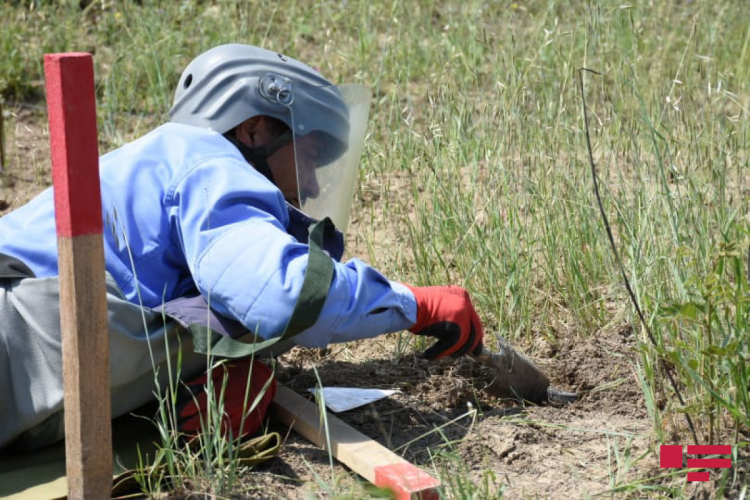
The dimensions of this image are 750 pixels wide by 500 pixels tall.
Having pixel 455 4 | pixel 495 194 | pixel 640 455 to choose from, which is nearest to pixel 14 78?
pixel 455 4

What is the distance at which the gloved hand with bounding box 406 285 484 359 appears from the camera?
2531 mm

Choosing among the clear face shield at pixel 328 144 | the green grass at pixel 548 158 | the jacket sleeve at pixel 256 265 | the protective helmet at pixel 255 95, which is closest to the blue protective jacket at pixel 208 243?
the jacket sleeve at pixel 256 265

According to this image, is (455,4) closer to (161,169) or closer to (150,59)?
(150,59)

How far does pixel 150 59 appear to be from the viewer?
518cm

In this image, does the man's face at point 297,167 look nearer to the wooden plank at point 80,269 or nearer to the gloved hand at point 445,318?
the gloved hand at point 445,318

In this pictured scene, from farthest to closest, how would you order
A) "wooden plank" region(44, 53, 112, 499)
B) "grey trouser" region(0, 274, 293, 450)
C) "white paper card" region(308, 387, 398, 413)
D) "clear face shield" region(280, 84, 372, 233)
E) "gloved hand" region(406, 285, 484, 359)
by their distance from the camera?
"white paper card" region(308, 387, 398, 413)
"clear face shield" region(280, 84, 372, 233)
"gloved hand" region(406, 285, 484, 359)
"grey trouser" region(0, 274, 293, 450)
"wooden plank" region(44, 53, 112, 499)

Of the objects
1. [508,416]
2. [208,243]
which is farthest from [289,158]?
[508,416]

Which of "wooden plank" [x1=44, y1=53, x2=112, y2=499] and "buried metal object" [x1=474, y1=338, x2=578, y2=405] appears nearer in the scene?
"wooden plank" [x1=44, y1=53, x2=112, y2=499]

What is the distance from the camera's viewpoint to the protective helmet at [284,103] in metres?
2.61

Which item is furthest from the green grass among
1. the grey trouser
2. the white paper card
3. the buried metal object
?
the grey trouser

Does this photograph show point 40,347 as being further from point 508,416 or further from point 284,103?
point 508,416

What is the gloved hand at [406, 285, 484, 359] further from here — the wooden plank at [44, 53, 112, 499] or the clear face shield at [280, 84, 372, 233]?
the wooden plank at [44, 53, 112, 499]

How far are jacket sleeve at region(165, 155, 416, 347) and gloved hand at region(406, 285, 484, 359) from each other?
8cm

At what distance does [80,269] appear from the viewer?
1.97 m
